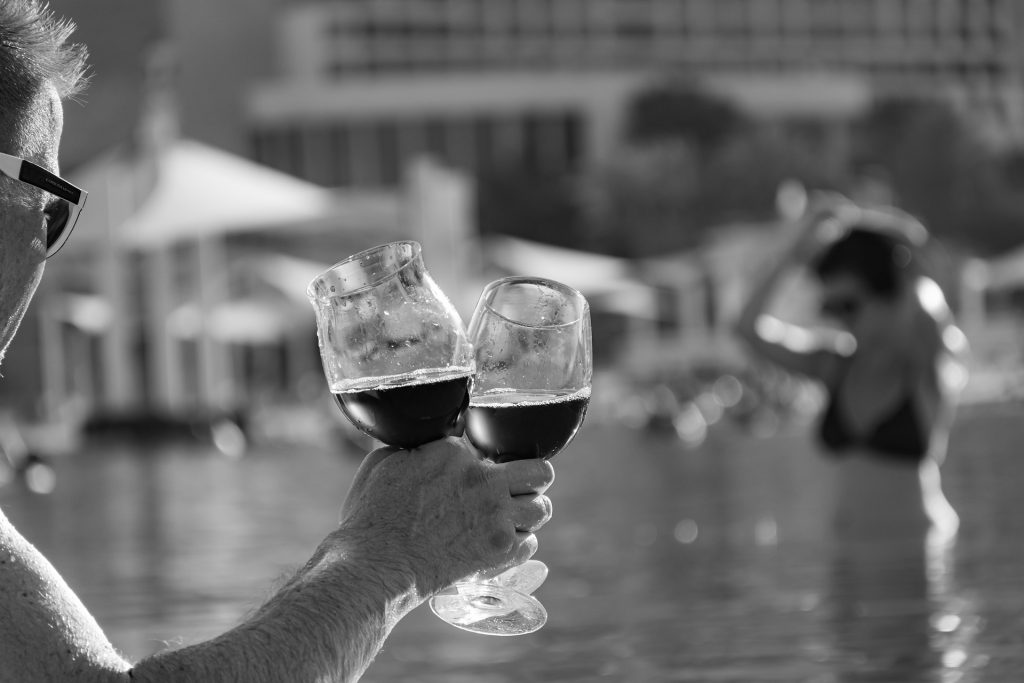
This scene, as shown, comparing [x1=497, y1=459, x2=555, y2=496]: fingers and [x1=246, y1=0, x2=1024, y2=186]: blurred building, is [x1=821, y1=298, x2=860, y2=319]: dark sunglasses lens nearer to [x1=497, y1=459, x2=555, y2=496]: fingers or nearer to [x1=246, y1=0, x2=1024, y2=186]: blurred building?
[x1=497, y1=459, x2=555, y2=496]: fingers

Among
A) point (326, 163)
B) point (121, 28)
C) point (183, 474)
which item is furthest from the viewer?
point (326, 163)

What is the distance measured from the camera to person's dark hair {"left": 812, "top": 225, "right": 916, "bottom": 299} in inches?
180

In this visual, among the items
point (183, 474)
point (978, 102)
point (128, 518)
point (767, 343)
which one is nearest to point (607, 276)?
point (183, 474)

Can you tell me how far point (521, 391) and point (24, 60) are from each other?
20.0 inches

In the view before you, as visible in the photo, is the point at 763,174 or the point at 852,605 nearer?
the point at 852,605

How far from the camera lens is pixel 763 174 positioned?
50.1 m

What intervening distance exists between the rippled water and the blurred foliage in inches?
1506

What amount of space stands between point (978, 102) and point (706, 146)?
71.7 ft

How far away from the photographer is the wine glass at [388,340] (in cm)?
154

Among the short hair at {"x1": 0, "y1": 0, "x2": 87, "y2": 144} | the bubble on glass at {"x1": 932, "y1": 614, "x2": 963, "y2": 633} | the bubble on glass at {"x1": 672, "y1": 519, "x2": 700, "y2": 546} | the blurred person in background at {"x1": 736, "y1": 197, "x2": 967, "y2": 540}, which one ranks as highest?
the short hair at {"x1": 0, "y1": 0, "x2": 87, "y2": 144}

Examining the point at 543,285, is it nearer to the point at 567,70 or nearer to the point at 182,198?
the point at 182,198

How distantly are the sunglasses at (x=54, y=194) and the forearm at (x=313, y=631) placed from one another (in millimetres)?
323

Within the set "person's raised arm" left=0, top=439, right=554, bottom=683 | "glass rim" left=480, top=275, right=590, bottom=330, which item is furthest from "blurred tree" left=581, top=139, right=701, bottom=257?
"person's raised arm" left=0, top=439, right=554, bottom=683

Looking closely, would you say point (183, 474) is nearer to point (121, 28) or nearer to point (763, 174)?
point (121, 28)
